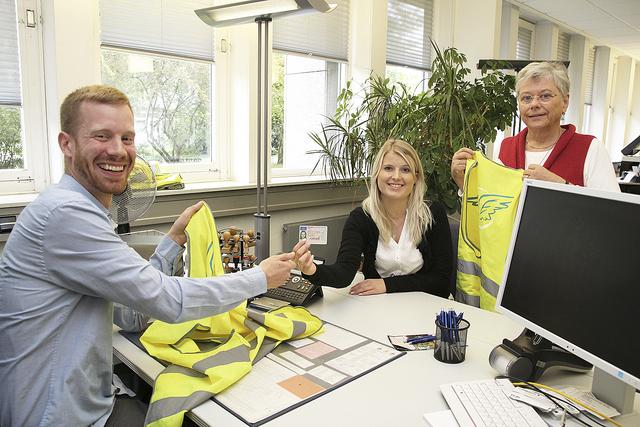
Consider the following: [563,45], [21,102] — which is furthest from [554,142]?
[563,45]

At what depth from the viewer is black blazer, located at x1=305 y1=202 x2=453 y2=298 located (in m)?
2.01

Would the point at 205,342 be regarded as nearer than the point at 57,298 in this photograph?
No

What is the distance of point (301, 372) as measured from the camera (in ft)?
4.17

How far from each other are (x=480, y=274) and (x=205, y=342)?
3.59 ft

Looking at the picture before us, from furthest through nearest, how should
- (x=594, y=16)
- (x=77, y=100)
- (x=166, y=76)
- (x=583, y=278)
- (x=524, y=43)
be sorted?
(x=524, y=43), (x=594, y=16), (x=166, y=76), (x=77, y=100), (x=583, y=278)

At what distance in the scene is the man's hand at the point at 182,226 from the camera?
1.58 m

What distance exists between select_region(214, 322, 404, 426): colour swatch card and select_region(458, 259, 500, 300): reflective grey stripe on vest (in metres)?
0.61

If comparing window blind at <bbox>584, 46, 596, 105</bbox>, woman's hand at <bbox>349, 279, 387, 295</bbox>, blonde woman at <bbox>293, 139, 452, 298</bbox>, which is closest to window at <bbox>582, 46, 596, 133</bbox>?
window blind at <bbox>584, 46, 596, 105</bbox>

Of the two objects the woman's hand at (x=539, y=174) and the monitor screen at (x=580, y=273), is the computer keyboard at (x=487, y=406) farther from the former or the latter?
the woman's hand at (x=539, y=174)

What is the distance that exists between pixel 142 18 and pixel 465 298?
2.22 m

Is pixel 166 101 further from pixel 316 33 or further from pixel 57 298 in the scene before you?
pixel 57 298

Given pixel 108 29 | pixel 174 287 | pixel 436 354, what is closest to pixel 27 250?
pixel 174 287

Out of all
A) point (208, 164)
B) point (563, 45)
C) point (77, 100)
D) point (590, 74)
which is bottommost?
point (208, 164)

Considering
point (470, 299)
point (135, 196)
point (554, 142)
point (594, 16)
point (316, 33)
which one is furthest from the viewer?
point (594, 16)
